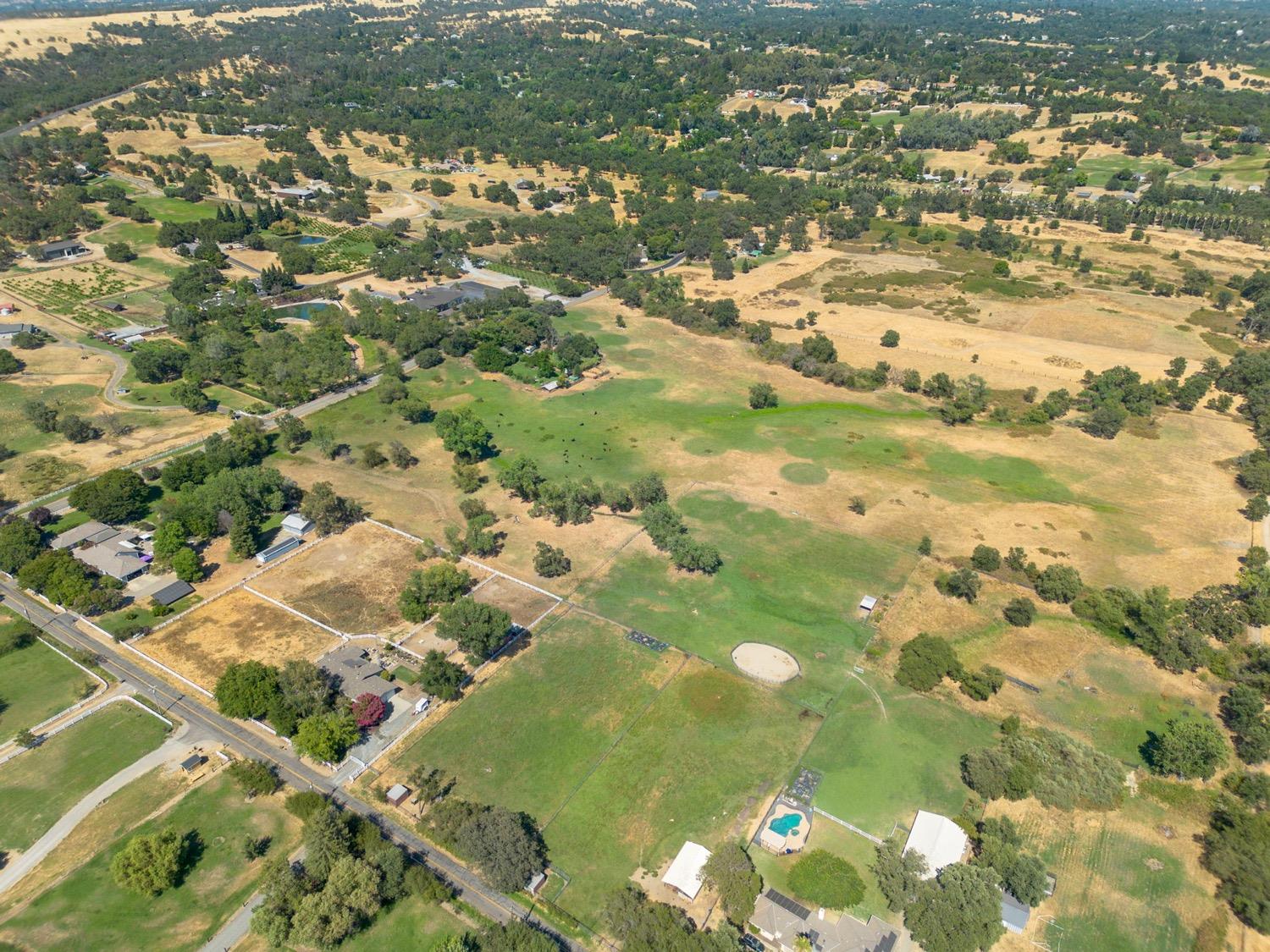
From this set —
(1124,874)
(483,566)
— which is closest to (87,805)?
(483,566)

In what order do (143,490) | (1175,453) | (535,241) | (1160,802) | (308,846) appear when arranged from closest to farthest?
(308,846)
(1160,802)
(143,490)
(1175,453)
(535,241)

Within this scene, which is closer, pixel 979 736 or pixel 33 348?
pixel 979 736

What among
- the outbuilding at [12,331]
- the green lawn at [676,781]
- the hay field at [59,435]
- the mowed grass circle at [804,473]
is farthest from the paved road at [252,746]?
the outbuilding at [12,331]

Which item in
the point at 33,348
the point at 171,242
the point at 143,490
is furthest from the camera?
the point at 171,242

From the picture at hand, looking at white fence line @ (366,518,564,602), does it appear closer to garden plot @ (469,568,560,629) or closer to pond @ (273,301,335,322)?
garden plot @ (469,568,560,629)

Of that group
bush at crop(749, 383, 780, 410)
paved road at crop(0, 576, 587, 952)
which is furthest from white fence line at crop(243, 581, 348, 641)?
bush at crop(749, 383, 780, 410)

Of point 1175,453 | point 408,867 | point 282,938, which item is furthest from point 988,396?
point 282,938

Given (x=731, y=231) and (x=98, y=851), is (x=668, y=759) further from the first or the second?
(x=731, y=231)

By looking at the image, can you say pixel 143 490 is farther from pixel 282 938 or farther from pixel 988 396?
pixel 988 396
